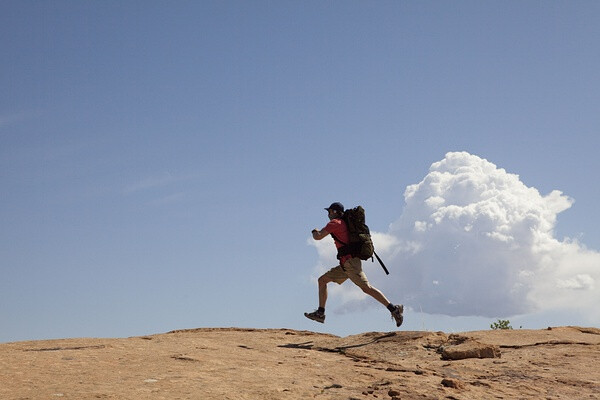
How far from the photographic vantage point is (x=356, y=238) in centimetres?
1019

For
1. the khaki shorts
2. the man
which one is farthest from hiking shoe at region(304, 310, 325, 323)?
the khaki shorts

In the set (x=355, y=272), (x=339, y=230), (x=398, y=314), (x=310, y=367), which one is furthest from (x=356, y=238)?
(x=310, y=367)

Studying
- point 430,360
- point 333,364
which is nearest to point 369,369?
point 333,364

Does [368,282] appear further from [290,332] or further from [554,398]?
[554,398]

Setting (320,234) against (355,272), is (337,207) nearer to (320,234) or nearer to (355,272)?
(320,234)

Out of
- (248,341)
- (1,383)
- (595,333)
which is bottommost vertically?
(1,383)

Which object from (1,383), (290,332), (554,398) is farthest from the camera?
(290,332)

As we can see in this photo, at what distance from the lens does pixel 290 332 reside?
11555 millimetres

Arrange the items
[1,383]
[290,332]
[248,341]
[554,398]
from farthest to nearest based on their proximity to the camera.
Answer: [290,332]
[248,341]
[554,398]
[1,383]

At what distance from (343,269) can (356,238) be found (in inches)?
22.8

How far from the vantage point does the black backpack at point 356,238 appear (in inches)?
400

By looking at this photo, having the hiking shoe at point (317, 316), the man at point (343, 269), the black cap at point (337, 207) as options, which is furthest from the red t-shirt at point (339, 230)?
the hiking shoe at point (317, 316)

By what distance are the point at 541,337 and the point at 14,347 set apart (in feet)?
26.7

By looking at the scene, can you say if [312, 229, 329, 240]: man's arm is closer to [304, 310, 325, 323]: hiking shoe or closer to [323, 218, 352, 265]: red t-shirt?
[323, 218, 352, 265]: red t-shirt
